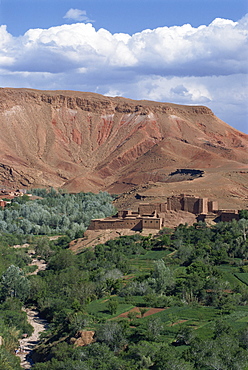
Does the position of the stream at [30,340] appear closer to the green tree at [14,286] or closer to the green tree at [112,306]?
the green tree at [14,286]

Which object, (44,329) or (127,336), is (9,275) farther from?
(127,336)

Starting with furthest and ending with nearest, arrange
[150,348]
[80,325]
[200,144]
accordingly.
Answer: [200,144] → [80,325] → [150,348]

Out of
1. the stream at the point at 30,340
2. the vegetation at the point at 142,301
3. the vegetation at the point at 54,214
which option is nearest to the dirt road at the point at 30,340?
the stream at the point at 30,340

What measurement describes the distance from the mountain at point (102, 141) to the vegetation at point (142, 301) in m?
59.8

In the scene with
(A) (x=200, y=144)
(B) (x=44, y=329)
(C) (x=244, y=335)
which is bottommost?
(B) (x=44, y=329)

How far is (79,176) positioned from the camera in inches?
5236

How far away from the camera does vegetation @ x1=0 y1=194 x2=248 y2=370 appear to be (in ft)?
99.3

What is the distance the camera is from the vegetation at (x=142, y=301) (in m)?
30.3

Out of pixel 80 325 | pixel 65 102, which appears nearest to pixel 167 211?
pixel 80 325

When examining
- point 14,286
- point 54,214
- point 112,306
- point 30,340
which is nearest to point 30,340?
point 30,340

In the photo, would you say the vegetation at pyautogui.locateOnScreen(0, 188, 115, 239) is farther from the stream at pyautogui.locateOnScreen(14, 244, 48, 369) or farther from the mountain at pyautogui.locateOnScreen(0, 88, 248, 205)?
the stream at pyautogui.locateOnScreen(14, 244, 48, 369)

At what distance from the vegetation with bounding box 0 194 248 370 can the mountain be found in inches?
2356

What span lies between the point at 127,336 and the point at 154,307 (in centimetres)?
664

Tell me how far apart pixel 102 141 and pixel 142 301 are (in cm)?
11911
